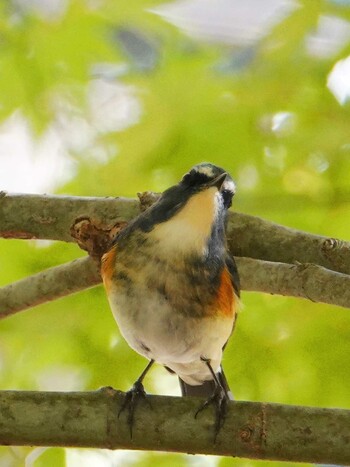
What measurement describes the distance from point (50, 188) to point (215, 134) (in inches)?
21.7

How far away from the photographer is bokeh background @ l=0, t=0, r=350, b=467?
6.80 ft

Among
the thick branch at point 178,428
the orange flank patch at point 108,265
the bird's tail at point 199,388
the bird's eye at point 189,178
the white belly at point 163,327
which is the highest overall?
the bird's eye at point 189,178

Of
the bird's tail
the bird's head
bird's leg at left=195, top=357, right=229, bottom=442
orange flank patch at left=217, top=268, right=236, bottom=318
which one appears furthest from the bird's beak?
the bird's tail

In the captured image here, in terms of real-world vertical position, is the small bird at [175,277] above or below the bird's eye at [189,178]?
below

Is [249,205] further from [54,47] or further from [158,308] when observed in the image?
[54,47]

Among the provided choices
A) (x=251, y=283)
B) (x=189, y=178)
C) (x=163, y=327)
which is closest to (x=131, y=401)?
(x=163, y=327)

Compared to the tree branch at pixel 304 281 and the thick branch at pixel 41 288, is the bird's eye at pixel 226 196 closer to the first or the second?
the tree branch at pixel 304 281

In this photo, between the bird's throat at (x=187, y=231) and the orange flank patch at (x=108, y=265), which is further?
the orange flank patch at (x=108, y=265)

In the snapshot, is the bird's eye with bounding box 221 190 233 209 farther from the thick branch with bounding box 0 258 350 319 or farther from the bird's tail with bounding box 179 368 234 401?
the bird's tail with bounding box 179 368 234 401

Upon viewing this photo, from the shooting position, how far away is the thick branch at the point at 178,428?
1.38 metres

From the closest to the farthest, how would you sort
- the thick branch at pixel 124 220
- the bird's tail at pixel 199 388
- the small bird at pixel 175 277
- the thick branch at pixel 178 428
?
the thick branch at pixel 178 428
the thick branch at pixel 124 220
the small bird at pixel 175 277
the bird's tail at pixel 199 388

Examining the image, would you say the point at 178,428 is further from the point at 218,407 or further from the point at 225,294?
the point at 225,294

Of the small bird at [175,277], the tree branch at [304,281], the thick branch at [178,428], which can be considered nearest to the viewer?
the thick branch at [178,428]

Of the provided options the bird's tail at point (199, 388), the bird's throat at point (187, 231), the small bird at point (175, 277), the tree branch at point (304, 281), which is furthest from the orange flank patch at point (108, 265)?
the bird's tail at point (199, 388)
